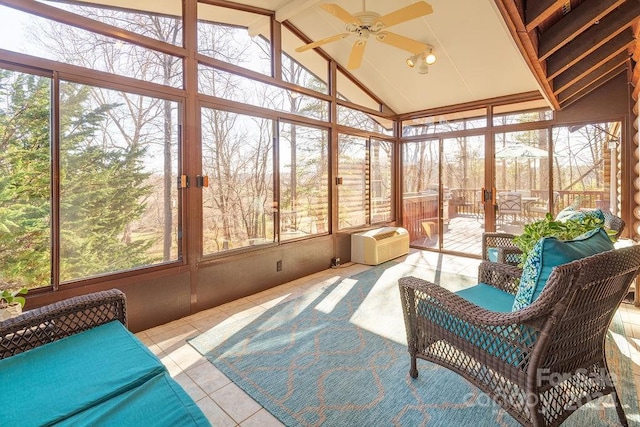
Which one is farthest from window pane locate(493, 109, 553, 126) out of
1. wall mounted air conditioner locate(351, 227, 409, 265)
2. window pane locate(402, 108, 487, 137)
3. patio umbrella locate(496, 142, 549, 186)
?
wall mounted air conditioner locate(351, 227, 409, 265)

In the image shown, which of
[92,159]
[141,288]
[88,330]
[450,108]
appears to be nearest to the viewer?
[88,330]

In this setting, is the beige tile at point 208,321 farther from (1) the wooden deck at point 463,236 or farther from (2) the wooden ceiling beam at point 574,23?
(1) the wooden deck at point 463,236

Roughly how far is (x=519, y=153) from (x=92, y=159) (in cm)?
535

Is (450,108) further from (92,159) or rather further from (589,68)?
(92,159)

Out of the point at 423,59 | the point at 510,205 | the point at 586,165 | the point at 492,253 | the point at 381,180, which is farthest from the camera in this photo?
the point at 381,180

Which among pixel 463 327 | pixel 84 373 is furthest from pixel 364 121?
pixel 84 373

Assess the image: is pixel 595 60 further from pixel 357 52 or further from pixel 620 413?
pixel 620 413

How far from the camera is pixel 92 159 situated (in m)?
2.63

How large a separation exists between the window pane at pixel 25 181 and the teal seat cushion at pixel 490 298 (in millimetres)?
3039

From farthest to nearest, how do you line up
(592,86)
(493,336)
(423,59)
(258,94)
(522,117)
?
(522,117), (592,86), (423,59), (258,94), (493,336)

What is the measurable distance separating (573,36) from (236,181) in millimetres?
3327

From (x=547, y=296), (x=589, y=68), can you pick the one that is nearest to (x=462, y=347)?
(x=547, y=296)

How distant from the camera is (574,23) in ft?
8.72

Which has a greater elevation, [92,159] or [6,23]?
[6,23]
